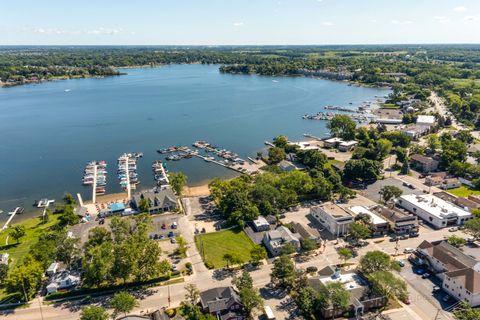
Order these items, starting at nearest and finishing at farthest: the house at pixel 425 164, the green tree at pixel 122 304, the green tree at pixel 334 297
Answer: the green tree at pixel 122 304 → the green tree at pixel 334 297 → the house at pixel 425 164

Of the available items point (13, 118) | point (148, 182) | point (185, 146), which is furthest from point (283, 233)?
point (13, 118)

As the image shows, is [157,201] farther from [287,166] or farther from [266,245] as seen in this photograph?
[287,166]

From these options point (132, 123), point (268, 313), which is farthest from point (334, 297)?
point (132, 123)

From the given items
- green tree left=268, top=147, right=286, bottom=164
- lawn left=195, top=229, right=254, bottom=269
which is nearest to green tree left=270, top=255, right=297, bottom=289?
lawn left=195, top=229, right=254, bottom=269

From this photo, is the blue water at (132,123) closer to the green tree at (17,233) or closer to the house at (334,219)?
the green tree at (17,233)

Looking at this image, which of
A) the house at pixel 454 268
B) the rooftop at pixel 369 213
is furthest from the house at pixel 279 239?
the house at pixel 454 268

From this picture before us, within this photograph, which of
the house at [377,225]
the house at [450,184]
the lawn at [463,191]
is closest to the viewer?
the house at [377,225]

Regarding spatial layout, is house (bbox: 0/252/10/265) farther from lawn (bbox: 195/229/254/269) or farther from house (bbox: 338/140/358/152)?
house (bbox: 338/140/358/152)
